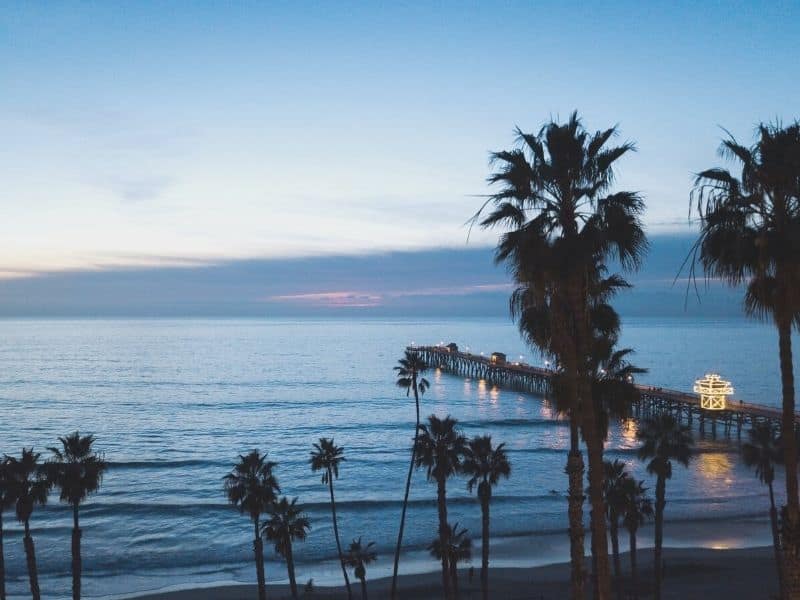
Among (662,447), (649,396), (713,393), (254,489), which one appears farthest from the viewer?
(649,396)

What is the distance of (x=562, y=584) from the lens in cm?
3091

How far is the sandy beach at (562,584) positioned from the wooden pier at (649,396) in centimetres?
820

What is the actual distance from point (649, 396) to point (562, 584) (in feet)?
165

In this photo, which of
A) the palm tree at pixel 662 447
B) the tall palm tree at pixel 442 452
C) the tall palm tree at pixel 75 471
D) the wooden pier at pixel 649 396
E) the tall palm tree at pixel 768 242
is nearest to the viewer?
the tall palm tree at pixel 768 242

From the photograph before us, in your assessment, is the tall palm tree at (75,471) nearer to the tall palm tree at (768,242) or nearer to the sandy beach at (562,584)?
the sandy beach at (562,584)

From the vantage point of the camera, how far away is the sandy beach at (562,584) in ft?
95.2

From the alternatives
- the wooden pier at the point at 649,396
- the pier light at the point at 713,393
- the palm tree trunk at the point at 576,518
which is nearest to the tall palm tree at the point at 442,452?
the wooden pier at the point at 649,396

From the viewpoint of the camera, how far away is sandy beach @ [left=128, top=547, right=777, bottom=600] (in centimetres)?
2902

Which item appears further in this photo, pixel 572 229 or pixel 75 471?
pixel 75 471

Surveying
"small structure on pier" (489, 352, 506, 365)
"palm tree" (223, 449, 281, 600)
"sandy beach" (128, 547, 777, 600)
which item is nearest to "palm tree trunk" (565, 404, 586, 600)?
"palm tree" (223, 449, 281, 600)

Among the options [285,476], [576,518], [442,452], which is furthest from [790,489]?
[285,476]

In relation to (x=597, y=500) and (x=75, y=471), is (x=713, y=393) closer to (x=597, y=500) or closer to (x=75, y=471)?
(x=75, y=471)

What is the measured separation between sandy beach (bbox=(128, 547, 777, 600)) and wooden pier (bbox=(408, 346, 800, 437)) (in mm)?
8204

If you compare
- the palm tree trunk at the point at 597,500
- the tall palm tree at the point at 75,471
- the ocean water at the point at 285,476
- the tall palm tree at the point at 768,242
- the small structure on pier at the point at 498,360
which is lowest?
the ocean water at the point at 285,476
